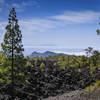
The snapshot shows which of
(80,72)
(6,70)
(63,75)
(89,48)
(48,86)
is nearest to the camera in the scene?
(6,70)

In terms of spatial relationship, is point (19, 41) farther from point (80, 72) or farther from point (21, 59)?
point (80, 72)

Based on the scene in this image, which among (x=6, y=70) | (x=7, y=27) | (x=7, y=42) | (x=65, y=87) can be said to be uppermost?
(x=7, y=27)

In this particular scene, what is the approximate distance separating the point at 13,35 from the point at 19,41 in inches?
45.5

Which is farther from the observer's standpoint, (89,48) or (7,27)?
(89,48)

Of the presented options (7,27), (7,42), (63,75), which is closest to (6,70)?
(7,42)

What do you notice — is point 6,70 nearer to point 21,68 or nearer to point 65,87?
point 21,68

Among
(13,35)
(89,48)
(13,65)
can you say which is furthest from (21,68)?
(89,48)

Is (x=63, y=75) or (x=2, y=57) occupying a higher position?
(x=2, y=57)

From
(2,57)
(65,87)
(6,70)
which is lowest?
(65,87)

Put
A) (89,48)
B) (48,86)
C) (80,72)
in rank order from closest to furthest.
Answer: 1. (89,48)
2. (48,86)
3. (80,72)

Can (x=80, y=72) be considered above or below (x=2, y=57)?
below

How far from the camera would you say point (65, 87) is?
53500 millimetres

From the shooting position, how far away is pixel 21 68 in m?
25.2

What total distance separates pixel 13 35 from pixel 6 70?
15.9ft
